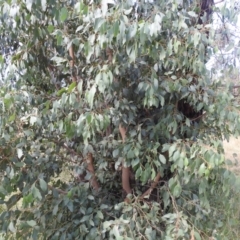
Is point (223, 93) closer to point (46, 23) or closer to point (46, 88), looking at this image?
point (46, 23)

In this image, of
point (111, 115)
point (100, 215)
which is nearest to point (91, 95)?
point (111, 115)

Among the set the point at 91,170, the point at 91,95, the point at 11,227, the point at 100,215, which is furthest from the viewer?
the point at 91,170

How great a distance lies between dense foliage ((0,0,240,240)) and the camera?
1.17m

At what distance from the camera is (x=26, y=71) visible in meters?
1.50

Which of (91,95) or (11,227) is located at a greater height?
(91,95)

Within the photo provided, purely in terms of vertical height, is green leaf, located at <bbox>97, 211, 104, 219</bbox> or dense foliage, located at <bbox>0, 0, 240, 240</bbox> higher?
dense foliage, located at <bbox>0, 0, 240, 240</bbox>

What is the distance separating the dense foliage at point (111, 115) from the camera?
117 centimetres

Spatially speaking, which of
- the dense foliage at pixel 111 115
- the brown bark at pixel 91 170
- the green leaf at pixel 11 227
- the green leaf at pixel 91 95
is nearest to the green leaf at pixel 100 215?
the dense foliage at pixel 111 115

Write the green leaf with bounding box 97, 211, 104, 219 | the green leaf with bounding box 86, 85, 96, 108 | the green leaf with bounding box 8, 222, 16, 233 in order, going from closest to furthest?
the green leaf with bounding box 86, 85, 96, 108 → the green leaf with bounding box 8, 222, 16, 233 → the green leaf with bounding box 97, 211, 104, 219

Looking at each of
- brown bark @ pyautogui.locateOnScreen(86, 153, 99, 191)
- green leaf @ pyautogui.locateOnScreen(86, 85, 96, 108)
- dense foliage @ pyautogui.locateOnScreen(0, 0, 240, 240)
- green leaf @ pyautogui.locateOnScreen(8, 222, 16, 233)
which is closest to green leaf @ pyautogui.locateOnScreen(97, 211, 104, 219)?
dense foliage @ pyautogui.locateOnScreen(0, 0, 240, 240)

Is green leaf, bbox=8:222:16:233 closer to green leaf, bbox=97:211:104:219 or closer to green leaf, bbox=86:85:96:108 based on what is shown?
green leaf, bbox=97:211:104:219

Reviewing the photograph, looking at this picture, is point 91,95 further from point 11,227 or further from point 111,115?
point 11,227

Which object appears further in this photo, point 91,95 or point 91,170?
point 91,170

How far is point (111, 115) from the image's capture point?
1.36 m
